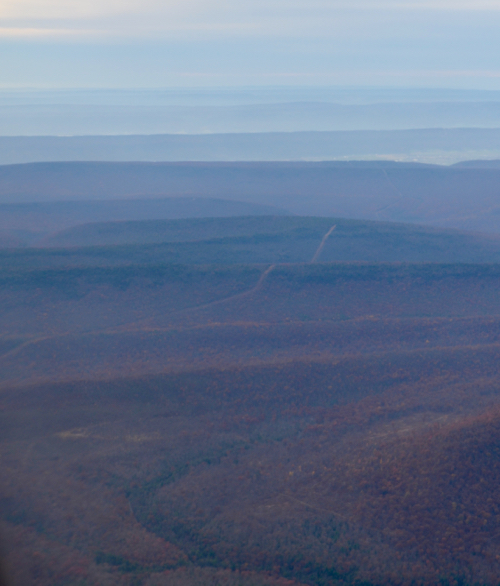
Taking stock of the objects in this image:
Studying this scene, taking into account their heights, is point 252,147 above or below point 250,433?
above

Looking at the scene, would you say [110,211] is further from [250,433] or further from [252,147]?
[252,147]

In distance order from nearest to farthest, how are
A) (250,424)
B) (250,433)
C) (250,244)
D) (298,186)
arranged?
(250,433) → (250,424) → (250,244) → (298,186)

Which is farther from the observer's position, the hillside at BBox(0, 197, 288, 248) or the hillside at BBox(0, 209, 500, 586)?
the hillside at BBox(0, 197, 288, 248)

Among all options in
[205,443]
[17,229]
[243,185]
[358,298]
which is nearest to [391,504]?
[205,443]

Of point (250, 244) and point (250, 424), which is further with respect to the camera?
point (250, 244)

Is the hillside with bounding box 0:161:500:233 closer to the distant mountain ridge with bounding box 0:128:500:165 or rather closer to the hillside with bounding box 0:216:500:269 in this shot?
the hillside with bounding box 0:216:500:269

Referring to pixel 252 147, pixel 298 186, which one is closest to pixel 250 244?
pixel 298 186

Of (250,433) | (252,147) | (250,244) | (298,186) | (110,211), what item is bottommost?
(250,433)

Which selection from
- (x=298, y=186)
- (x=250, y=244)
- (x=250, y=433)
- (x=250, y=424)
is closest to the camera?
(x=250, y=433)

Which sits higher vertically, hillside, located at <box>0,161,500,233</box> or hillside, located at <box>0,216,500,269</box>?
hillside, located at <box>0,161,500,233</box>

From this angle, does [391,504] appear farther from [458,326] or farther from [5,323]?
[5,323]

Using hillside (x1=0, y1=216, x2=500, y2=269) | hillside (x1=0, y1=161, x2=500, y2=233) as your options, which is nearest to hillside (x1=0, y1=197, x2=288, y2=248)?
hillside (x1=0, y1=161, x2=500, y2=233)

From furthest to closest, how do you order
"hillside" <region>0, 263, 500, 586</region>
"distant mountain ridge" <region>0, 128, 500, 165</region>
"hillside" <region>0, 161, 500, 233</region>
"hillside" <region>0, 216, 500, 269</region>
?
"distant mountain ridge" <region>0, 128, 500, 165</region>
"hillside" <region>0, 161, 500, 233</region>
"hillside" <region>0, 216, 500, 269</region>
"hillside" <region>0, 263, 500, 586</region>

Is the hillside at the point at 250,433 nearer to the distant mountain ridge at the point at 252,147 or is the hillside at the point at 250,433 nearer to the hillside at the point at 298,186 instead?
the hillside at the point at 298,186
